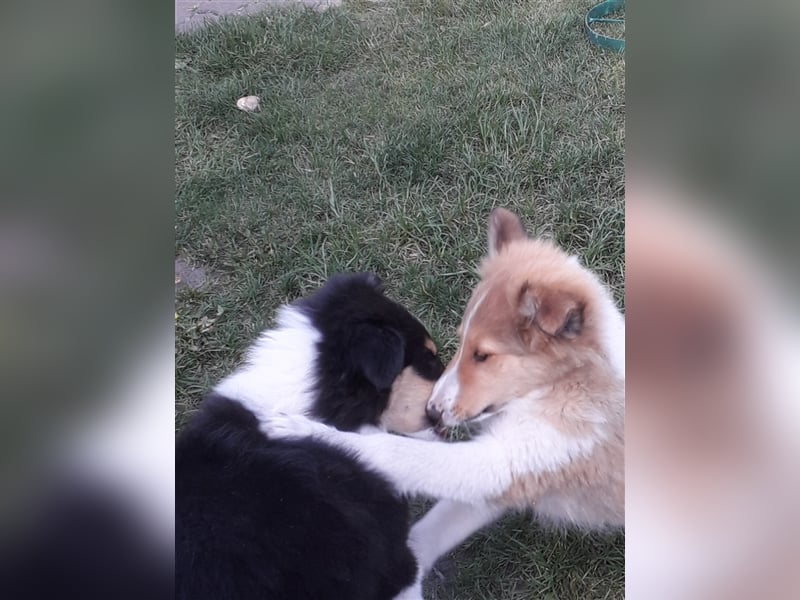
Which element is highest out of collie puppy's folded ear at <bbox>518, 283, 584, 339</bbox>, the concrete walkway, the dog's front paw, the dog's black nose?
the concrete walkway

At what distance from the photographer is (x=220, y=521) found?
1.58m

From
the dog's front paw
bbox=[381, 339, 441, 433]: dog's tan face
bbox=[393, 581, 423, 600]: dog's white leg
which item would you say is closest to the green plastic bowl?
bbox=[381, 339, 441, 433]: dog's tan face

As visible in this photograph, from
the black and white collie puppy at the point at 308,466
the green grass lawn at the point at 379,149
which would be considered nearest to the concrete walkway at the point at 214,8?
the green grass lawn at the point at 379,149

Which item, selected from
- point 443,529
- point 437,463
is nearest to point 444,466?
point 437,463

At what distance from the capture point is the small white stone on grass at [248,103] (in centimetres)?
233

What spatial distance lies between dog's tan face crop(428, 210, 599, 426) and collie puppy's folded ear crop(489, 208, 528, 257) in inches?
4.3

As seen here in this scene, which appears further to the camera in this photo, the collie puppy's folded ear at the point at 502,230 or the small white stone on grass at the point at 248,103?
the small white stone on grass at the point at 248,103

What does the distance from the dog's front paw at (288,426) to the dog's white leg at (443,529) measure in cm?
48

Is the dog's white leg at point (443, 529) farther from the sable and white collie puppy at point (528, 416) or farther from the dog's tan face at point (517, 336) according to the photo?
the dog's tan face at point (517, 336)

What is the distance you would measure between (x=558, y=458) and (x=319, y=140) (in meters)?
1.42

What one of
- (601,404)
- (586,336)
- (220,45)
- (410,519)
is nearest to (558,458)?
(601,404)

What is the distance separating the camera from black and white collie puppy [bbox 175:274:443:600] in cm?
157

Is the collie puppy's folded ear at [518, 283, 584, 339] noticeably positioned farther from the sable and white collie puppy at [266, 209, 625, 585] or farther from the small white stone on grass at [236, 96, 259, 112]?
the small white stone on grass at [236, 96, 259, 112]
